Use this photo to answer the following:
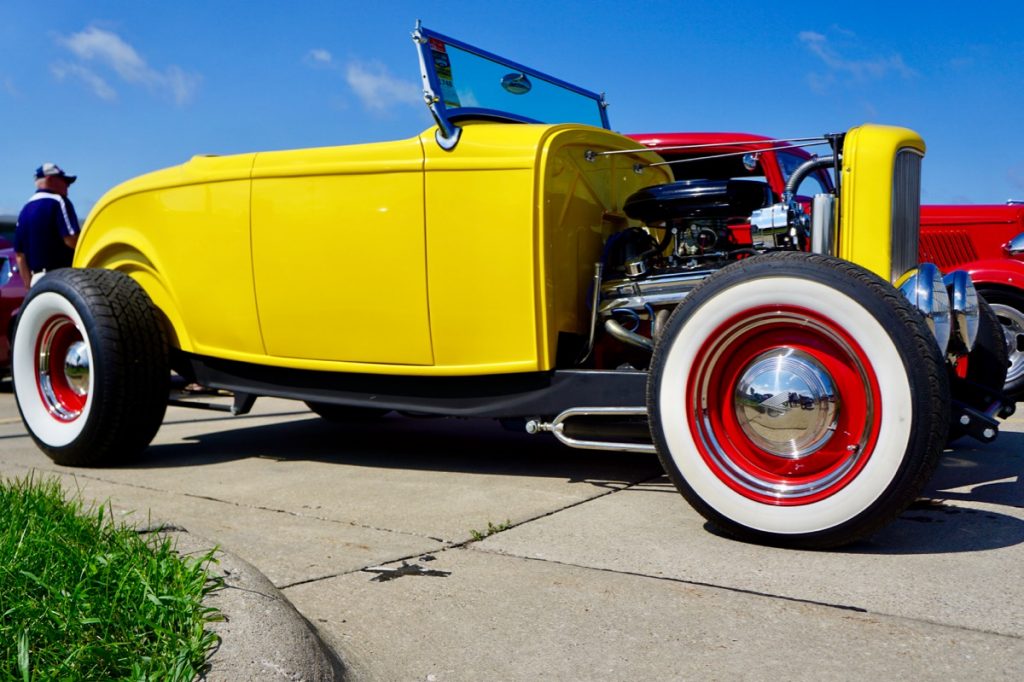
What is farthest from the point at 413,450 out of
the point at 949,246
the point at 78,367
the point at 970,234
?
the point at 970,234

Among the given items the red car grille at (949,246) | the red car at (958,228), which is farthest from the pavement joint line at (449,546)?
the red car grille at (949,246)

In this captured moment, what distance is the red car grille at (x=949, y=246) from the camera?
6.70 m

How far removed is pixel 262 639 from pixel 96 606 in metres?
0.38

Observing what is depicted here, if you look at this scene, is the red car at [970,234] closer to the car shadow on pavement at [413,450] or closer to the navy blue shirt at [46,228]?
the car shadow on pavement at [413,450]

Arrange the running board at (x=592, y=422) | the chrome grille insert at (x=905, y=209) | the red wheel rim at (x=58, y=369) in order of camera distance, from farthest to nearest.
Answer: the red wheel rim at (x=58, y=369), the chrome grille insert at (x=905, y=209), the running board at (x=592, y=422)

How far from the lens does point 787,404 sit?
9.11 feet

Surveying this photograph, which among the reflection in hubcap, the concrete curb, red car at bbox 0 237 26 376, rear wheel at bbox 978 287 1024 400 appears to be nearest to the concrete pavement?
the concrete curb

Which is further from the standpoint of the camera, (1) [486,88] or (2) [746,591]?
(1) [486,88]

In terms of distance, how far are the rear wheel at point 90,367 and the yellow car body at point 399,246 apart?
0.72 ft

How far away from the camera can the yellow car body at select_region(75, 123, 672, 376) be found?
343 cm

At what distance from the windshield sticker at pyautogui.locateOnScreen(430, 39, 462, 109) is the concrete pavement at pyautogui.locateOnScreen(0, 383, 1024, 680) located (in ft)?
5.10

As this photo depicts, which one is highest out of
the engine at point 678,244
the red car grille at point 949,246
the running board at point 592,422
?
the red car grille at point 949,246

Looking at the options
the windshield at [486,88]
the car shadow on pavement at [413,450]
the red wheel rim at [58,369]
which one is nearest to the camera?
the windshield at [486,88]

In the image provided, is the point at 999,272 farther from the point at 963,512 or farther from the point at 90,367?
the point at 90,367
